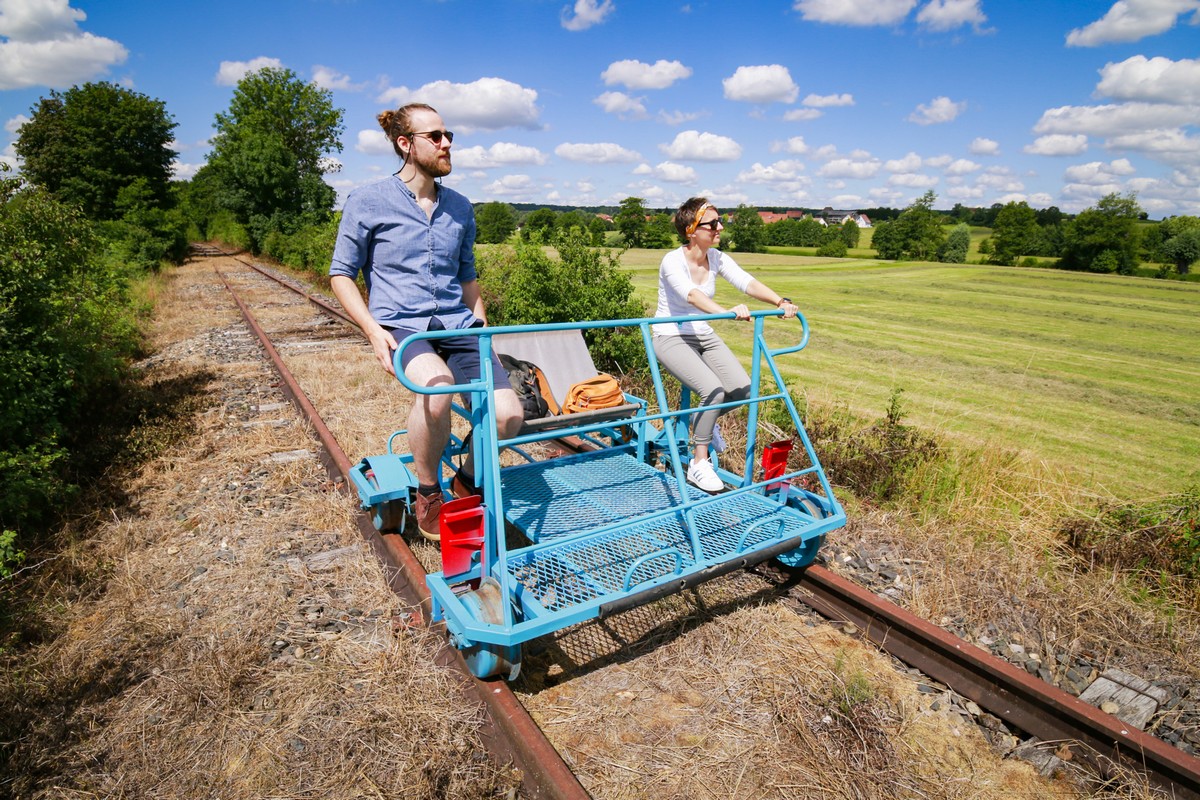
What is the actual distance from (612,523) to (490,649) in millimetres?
1013

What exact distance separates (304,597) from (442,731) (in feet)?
4.56

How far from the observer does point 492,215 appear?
3709 cm

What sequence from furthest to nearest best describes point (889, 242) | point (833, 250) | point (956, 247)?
point (889, 242)
point (833, 250)
point (956, 247)

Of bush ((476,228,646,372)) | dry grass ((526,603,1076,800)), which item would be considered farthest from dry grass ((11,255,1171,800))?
bush ((476,228,646,372))

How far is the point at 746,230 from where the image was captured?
7288cm

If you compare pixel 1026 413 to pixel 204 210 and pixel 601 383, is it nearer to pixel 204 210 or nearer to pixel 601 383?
pixel 601 383

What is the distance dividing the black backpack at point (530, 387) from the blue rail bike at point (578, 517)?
0.12 metres

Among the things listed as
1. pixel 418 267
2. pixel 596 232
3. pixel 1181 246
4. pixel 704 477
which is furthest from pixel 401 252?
pixel 1181 246

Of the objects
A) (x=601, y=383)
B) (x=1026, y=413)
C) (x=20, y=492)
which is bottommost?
(x=1026, y=413)

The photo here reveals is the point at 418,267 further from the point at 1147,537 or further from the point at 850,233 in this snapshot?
the point at 850,233

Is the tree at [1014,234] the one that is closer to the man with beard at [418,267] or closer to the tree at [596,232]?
the tree at [596,232]

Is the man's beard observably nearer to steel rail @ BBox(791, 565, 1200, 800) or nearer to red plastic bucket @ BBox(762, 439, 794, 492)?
red plastic bucket @ BBox(762, 439, 794, 492)

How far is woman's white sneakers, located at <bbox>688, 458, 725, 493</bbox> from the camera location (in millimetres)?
4266

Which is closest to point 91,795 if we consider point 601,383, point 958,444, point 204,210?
point 601,383
